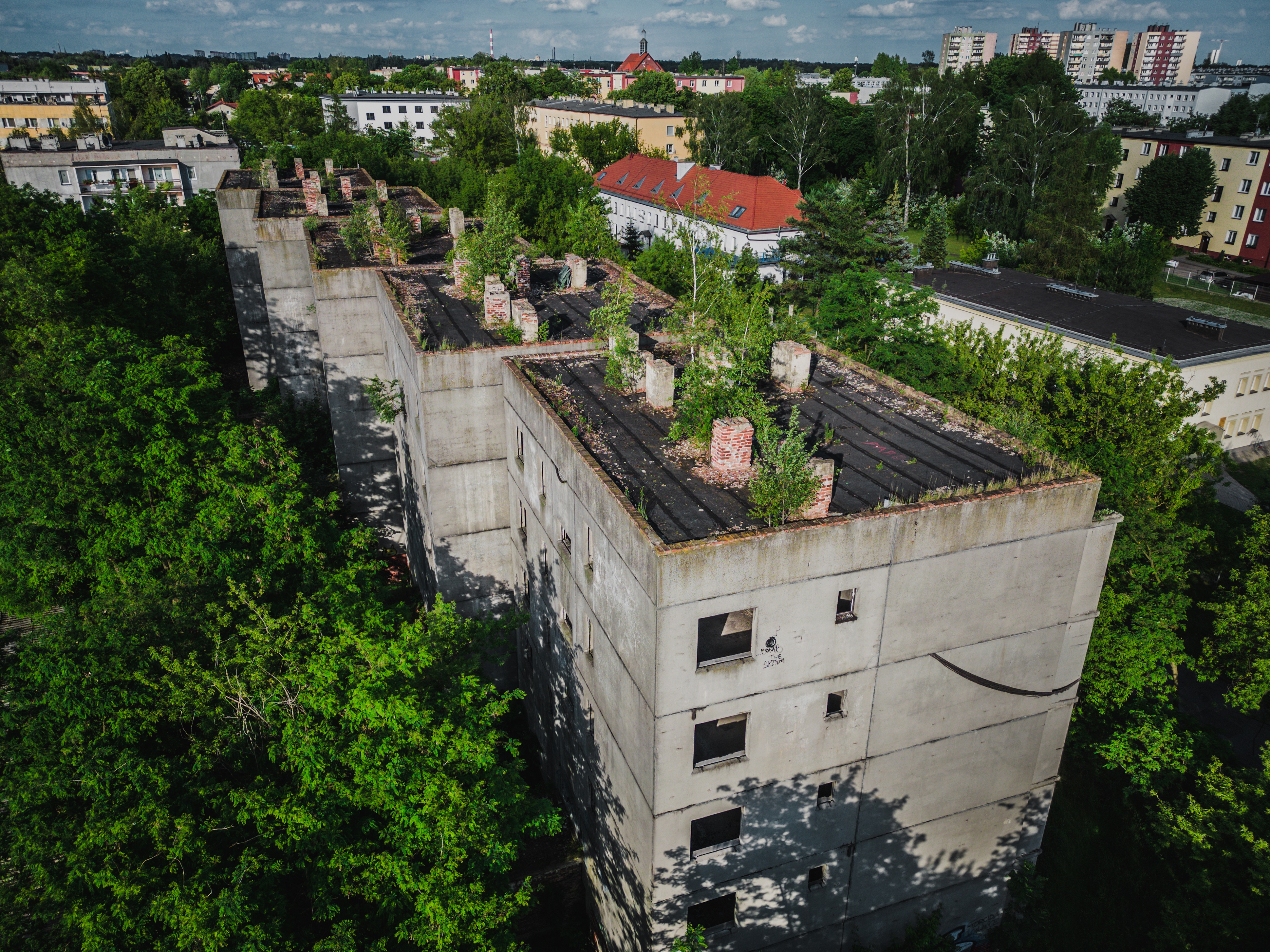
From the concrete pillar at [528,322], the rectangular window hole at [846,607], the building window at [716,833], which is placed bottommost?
the building window at [716,833]

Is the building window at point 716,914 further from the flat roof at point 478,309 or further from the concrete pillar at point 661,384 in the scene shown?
the flat roof at point 478,309

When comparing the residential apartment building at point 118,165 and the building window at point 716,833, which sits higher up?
the residential apartment building at point 118,165

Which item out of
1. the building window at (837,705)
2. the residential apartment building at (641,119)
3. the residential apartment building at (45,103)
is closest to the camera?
the building window at (837,705)

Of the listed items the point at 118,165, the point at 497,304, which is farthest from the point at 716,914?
the point at 118,165

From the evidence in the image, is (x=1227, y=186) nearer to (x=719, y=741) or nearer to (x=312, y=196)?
(x=312, y=196)

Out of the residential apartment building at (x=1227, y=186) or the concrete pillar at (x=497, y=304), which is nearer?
the concrete pillar at (x=497, y=304)

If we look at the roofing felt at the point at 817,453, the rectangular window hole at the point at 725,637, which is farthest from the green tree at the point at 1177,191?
the rectangular window hole at the point at 725,637
